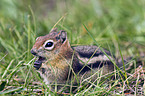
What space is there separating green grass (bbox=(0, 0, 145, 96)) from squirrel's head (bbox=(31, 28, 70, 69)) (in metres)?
0.18

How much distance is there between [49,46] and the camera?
2523 millimetres

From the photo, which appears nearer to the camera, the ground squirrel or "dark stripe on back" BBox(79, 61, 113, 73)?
the ground squirrel

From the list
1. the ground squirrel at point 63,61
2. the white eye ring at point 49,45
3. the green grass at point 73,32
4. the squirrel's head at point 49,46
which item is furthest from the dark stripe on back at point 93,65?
the white eye ring at point 49,45

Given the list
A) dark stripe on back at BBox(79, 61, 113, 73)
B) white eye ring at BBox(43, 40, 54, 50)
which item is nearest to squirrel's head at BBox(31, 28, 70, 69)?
white eye ring at BBox(43, 40, 54, 50)

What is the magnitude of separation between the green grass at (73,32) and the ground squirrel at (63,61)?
0.16 meters

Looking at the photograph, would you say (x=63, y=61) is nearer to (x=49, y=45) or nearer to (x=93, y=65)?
(x=49, y=45)

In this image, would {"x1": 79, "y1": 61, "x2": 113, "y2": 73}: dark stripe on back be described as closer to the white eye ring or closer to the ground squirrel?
the ground squirrel

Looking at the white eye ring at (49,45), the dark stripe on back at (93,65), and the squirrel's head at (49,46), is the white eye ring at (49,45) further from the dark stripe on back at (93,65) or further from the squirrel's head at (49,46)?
the dark stripe on back at (93,65)

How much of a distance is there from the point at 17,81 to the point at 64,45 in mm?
760

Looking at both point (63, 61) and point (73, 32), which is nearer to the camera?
point (63, 61)

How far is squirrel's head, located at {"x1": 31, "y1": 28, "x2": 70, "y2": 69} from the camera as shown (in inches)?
96.6

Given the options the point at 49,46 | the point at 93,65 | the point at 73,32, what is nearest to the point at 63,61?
the point at 49,46

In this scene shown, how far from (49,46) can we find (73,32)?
83.7 inches

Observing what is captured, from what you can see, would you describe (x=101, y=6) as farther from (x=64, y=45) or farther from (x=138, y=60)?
(x=64, y=45)
